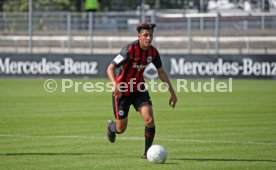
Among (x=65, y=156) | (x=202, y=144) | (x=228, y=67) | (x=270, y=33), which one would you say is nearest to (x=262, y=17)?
(x=270, y=33)

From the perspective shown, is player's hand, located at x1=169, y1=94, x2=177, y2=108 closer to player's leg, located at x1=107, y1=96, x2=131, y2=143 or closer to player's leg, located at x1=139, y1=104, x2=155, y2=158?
player's leg, located at x1=139, y1=104, x2=155, y2=158

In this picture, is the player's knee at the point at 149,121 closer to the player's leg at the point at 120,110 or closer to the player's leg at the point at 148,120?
the player's leg at the point at 148,120

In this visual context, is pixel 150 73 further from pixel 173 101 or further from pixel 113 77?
pixel 113 77

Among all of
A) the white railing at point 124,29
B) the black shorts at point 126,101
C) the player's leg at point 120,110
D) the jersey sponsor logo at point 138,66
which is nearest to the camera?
the jersey sponsor logo at point 138,66

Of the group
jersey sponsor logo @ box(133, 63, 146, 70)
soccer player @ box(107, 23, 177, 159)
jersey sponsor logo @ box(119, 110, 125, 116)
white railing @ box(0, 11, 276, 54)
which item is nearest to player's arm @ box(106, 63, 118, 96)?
soccer player @ box(107, 23, 177, 159)

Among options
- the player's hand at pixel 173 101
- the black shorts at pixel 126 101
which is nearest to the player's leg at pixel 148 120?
the black shorts at pixel 126 101

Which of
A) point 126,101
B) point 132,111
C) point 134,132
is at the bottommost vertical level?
point 132,111

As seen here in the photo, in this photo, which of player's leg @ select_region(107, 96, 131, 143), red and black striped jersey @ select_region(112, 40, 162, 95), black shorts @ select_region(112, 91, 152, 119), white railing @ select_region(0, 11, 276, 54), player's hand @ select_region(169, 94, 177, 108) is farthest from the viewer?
white railing @ select_region(0, 11, 276, 54)

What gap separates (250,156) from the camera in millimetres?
12742

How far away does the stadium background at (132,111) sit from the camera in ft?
42.7

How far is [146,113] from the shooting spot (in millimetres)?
12484

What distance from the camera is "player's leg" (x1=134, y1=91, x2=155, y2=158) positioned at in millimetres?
12500

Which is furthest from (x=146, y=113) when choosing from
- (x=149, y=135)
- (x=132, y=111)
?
(x=132, y=111)

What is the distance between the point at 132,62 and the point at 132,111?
33.4 ft
